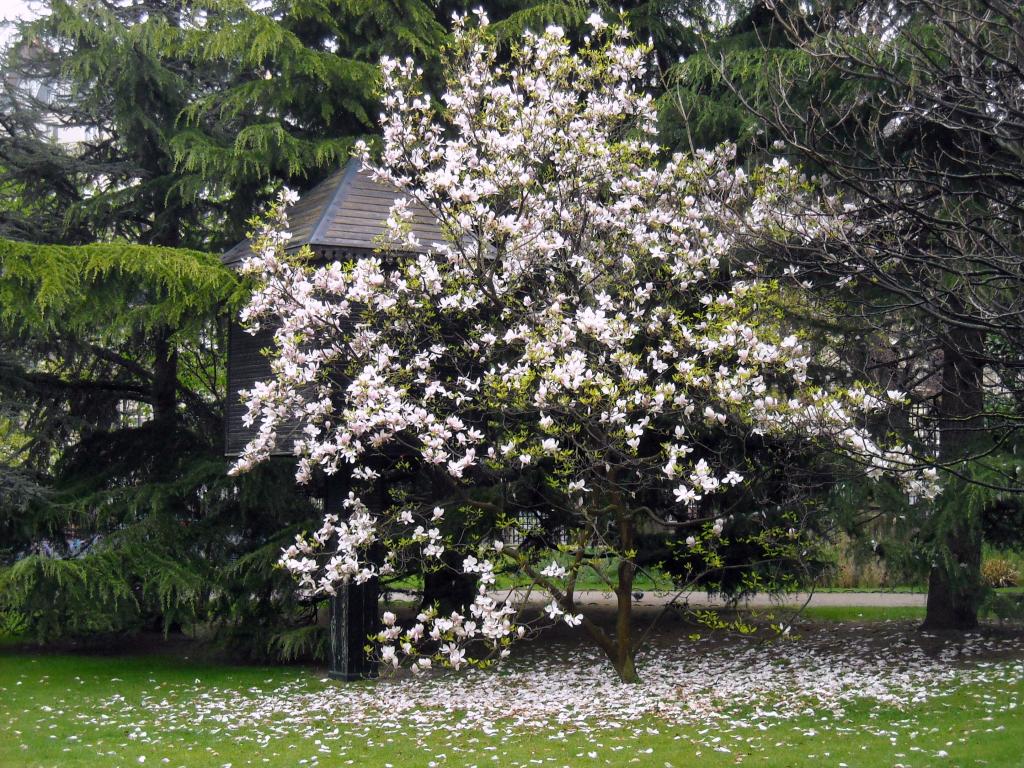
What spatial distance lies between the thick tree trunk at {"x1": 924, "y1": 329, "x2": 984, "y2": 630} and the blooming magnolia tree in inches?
28.9

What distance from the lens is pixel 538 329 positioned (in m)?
9.03

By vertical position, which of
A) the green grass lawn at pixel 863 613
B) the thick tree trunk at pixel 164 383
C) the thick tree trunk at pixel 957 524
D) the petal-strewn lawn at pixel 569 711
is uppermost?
the thick tree trunk at pixel 164 383

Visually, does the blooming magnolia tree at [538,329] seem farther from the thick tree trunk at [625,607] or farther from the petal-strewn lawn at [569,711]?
the petal-strewn lawn at [569,711]

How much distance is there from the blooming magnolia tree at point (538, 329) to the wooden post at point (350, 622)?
0.77ft

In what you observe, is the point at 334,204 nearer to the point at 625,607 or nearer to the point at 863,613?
the point at 625,607

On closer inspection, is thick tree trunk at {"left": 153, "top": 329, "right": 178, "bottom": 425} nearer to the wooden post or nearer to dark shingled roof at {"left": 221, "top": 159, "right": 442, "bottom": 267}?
dark shingled roof at {"left": 221, "top": 159, "right": 442, "bottom": 267}

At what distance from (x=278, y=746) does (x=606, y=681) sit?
11.3 ft

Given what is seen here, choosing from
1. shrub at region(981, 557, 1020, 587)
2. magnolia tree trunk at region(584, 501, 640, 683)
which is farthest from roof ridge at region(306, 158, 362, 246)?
shrub at region(981, 557, 1020, 587)

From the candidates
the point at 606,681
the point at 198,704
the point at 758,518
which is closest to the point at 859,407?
the point at 758,518

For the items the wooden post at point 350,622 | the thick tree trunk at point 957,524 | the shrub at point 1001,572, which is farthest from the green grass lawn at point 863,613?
the wooden post at point 350,622

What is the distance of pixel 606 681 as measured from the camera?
9.96m

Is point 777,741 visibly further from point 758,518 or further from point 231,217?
point 231,217

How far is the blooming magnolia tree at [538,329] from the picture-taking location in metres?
8.43

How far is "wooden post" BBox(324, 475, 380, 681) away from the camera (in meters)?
10.5
